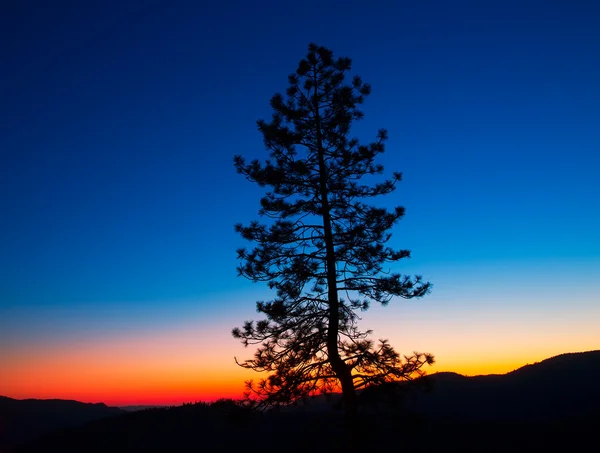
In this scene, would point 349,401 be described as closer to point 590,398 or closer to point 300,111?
point 300,111

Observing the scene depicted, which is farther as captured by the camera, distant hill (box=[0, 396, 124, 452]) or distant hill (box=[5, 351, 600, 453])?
distant hill (box=[0, 396, 124, 452])

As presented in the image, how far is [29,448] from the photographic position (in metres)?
23.7

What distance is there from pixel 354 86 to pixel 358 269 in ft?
19.9

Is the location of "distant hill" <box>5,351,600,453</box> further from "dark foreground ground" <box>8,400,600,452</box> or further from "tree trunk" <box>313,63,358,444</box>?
"tree trunk" <box>313,63,358,444</box>

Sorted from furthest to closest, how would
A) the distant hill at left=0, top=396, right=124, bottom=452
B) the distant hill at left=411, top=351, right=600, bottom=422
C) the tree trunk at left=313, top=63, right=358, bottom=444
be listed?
the distant hill at left=0, top=396, right=124, bottom=452 → the distant hill at left=411, top=351, right=600, bottom=422 → the tree trunk at left=313, top=63, right=358, bottom=444

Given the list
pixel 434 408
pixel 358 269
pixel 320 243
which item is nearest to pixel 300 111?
pixel 320 243

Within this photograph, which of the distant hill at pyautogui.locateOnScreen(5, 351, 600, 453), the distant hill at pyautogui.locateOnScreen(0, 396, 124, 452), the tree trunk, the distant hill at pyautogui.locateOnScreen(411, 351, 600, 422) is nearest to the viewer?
the tree trunk

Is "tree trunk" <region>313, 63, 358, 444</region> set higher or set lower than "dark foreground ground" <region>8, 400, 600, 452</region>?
higher

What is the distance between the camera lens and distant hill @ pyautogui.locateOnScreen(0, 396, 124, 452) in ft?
169

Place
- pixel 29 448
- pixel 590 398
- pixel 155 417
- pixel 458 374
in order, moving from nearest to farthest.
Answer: pixel 29 448 → pixel 155 417 → pixel 590 398 → pixel 458 374

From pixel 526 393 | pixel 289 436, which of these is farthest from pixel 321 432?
pixel 526 393

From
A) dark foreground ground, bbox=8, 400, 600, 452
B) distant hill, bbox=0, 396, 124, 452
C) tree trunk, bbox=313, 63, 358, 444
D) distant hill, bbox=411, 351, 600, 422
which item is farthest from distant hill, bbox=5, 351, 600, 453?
distant hill, bbox=0, 396, 124, 452

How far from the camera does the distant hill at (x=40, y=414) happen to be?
5147 cm

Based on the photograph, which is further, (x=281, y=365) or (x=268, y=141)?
(x=268, y=141)
